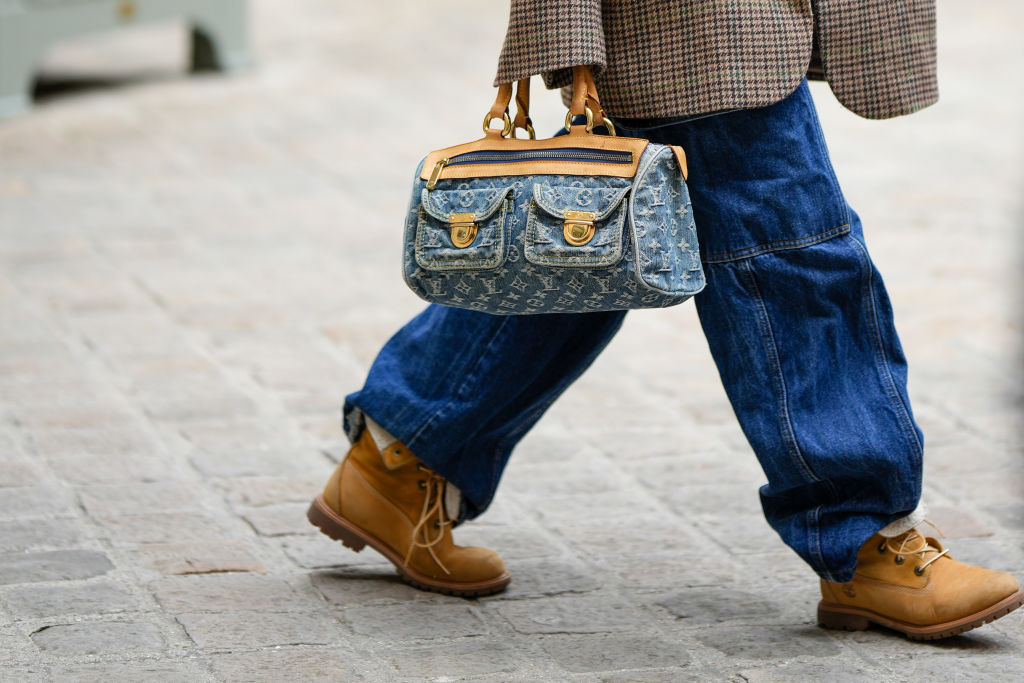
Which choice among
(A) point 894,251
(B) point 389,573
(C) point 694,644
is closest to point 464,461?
(B) point 389,573

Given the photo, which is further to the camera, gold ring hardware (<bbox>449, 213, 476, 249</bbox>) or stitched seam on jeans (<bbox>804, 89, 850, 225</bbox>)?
stitched seam on jeans (<bbox>804, 89, 850, 225</bbox>)

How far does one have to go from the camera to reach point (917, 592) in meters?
2.41

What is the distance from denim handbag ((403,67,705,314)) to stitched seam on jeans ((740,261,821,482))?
16cm

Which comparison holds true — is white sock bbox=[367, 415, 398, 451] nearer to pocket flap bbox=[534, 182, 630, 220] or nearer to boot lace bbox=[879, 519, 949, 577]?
pocket flap bbox=[534, 182, 630, 220]

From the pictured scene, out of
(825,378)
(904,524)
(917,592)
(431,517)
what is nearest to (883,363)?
(825,378)

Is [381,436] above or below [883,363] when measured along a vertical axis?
below

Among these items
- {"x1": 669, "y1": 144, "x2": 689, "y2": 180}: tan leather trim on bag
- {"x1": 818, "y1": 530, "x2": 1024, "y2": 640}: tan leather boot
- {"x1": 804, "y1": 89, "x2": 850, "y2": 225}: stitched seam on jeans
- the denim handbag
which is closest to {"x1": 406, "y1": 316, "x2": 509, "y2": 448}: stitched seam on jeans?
the denim handbag

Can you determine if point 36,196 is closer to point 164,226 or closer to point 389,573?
point 164,226

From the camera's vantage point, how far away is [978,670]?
233 cm

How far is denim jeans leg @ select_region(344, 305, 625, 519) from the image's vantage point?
2.48 m

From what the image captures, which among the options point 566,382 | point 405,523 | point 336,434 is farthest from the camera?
point 336,434

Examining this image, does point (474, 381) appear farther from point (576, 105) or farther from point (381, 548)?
point (576, 105)

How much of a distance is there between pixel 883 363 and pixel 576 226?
0.59 metres

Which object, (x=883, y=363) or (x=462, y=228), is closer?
(x=462, y=228)
